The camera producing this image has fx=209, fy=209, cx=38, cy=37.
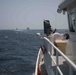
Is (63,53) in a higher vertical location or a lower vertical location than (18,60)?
higher

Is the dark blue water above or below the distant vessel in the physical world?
below

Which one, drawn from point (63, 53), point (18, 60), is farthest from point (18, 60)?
point (63, 53)

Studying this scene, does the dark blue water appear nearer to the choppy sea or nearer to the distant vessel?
the choppy sea

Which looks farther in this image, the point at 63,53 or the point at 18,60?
the point at 18,60

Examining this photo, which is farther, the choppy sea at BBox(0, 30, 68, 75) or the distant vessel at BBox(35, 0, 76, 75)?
the choppy sea at BBox(0, 30, 68, 75)

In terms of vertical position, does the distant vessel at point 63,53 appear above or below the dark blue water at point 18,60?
above

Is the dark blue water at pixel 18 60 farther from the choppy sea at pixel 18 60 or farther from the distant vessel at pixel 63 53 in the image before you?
the distant vessel at pixel 63 53

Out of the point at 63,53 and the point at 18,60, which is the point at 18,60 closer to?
the point at 18,60

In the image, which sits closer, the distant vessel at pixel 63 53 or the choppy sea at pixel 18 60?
the distant vessel at pixel 63 53

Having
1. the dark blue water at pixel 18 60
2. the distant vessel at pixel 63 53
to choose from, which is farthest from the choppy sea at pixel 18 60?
the distant vessel at pixel 63 53

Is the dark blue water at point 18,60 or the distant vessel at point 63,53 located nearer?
the distant vessel at point 63,53

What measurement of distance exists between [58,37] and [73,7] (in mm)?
4474

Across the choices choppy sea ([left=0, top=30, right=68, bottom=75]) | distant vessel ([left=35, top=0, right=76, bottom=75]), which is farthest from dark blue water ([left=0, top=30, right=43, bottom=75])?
distant vessel ([left=35, top=0, right=76, bottom=75])

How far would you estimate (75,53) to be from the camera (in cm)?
694
